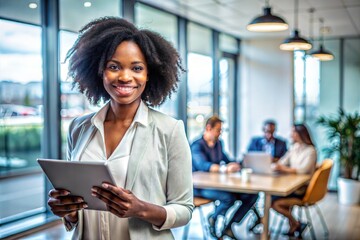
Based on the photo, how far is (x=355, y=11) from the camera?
593 cm

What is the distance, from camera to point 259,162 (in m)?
4.52

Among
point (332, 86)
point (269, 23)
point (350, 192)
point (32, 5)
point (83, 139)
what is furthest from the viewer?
point (332, 86)

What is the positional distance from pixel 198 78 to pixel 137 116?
5.71 meters

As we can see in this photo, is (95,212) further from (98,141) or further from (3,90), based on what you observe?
(3,90)

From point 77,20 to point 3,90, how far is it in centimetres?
174

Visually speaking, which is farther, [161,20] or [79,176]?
[161,20]

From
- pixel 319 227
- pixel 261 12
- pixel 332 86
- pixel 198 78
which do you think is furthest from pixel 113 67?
pixel 332 86

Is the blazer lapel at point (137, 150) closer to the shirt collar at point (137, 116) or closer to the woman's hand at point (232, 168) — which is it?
the shirt collar at point (137, 116)

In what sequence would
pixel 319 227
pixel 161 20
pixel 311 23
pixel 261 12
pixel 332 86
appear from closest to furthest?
pixel 319 227, pixel 261 12, pixel 161 20, pixel 311 23, pixel 332 86

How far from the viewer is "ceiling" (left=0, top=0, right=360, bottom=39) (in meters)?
4.59

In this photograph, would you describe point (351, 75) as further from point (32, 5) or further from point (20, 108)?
point (32, 5)

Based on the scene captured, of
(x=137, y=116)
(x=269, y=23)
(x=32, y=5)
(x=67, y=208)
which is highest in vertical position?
(x=32, y=5)

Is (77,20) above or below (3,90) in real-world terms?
above

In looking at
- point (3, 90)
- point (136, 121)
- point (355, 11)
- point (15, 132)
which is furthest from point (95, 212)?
point (15, 132)
